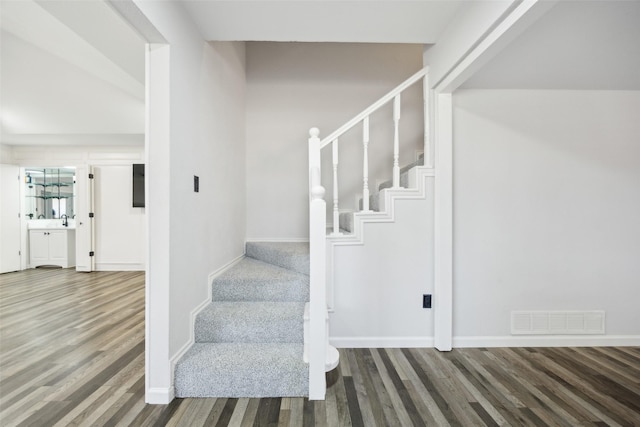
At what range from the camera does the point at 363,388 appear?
1.81 metres

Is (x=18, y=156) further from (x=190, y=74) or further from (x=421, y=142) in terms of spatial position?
(x=421, y=142)

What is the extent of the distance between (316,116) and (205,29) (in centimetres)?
151

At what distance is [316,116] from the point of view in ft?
11.0

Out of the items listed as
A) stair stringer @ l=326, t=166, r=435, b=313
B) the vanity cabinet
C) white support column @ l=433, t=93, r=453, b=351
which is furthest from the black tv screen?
white support column @ l=433, t=93, r=453, b=351

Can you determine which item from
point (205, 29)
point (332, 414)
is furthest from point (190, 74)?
point (332, 414)

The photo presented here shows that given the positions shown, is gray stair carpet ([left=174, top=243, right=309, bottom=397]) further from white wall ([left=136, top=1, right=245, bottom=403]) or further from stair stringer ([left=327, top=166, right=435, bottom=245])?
stair stringer ([left=327, top=166, right=435, bottom=245])

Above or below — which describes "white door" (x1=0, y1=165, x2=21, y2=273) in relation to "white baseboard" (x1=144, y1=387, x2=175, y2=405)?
above

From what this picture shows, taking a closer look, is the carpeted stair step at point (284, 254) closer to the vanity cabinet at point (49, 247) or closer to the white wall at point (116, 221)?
the white wall at point (116, 221)

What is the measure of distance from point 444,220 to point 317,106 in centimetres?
195

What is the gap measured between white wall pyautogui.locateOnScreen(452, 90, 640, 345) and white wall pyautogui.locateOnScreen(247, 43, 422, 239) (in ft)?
3.43

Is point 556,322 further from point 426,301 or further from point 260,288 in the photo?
point 260,288

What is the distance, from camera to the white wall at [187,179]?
1607mm

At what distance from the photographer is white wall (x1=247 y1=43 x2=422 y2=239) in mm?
3342

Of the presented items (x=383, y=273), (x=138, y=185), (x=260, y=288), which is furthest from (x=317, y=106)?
(x=138, y=185)
